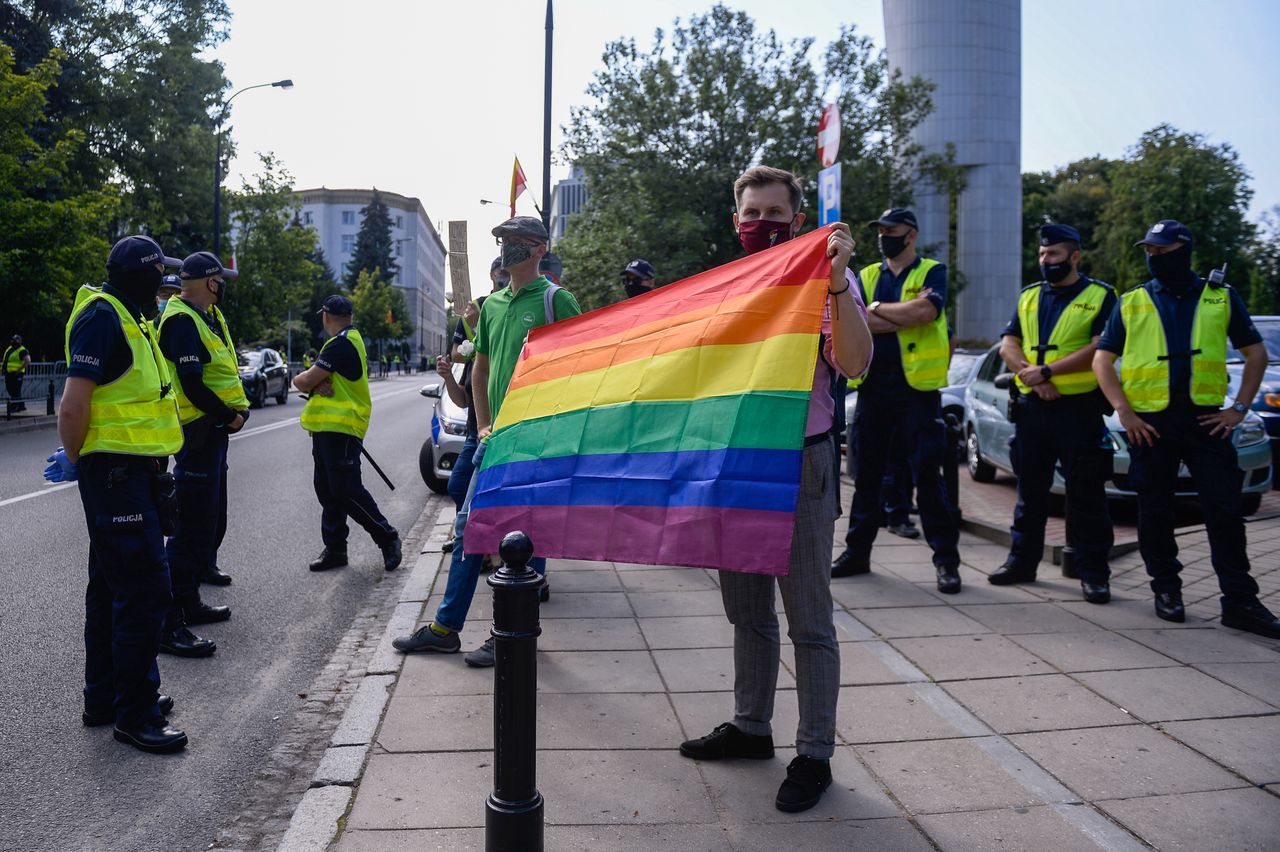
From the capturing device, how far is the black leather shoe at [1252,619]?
5.37 m

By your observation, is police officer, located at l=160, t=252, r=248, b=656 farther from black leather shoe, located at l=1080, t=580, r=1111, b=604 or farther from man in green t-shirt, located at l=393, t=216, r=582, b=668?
black leather shoe, located at l=1080, t=580, r=1111, b=604

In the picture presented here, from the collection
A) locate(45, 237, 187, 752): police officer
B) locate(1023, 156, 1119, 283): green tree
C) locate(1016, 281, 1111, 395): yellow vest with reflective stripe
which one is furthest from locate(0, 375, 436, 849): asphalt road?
locate(1023, 156, 1119, 283): green tree

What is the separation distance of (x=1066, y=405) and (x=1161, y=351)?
2.19 feet

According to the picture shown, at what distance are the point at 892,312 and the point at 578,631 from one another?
8.44 ft

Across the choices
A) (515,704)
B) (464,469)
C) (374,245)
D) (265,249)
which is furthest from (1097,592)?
(374,245)

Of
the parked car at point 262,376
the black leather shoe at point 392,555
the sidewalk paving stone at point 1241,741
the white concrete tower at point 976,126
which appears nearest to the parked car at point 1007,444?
the sidewalk paving stone at point 1241,741

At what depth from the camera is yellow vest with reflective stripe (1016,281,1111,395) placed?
6207 mm

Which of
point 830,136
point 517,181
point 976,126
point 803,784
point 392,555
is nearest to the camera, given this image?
point 803,784

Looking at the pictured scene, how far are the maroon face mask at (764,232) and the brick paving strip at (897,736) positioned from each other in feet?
6.04

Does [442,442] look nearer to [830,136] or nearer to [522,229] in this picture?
[830,136]

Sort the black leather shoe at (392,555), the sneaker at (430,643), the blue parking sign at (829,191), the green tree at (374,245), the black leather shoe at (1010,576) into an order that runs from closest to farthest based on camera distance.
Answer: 1. the sneaker at (430,643)
2. the blue parking sign at (829,191)
3. the black leather shoe at (1010,576)
4. the black leather shoe at (392,555)
5. the green tree at (374,245)

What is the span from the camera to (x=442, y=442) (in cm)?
1162

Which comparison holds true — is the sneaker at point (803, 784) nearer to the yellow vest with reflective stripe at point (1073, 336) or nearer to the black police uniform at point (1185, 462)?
the black police uniform at point (1185, 462)

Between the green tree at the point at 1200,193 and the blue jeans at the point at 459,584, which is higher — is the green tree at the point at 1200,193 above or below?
above
